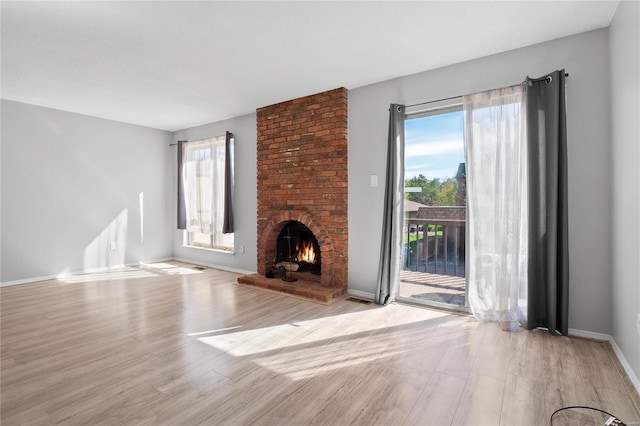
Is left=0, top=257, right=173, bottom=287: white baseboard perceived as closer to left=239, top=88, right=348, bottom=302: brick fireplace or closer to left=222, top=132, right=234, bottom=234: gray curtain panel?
left=222, top=132, right=234, bottom=234: gray curtain panel

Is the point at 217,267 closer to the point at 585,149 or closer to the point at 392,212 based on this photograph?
the point at 392,212

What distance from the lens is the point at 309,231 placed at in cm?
452

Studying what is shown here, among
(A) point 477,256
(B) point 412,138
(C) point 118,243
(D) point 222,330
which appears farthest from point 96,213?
(A) point 477,256

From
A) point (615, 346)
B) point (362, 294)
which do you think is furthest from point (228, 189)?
point (615, 346)

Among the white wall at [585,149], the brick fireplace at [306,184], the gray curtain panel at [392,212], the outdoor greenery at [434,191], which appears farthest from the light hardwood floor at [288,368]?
the outdoor greenery at [434,191]

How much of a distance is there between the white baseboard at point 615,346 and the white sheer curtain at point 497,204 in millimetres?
402

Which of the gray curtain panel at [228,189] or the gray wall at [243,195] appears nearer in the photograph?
the gray wall at [243,195]

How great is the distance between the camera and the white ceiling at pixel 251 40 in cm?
237

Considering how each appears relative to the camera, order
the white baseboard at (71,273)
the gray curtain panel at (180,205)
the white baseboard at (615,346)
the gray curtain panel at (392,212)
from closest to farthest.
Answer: the white baseboard at (615,346) → the gray curtain panel at (392,212) → the white baseboard at (71,273) → the gray curtain panel at (180,205)

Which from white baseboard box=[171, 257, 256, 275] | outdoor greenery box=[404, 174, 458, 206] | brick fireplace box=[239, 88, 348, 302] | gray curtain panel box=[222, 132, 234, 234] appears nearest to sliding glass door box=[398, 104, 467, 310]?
outdoor greenery box=[404, 174, 458, 206]

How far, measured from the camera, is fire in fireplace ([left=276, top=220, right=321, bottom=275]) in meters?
4.47

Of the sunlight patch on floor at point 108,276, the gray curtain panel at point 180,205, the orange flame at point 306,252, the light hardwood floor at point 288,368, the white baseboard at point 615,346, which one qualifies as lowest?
the light hardwood floor at point 288,368

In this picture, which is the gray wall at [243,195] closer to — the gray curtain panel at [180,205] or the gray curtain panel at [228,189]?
the gray curtain panel at [228,189]

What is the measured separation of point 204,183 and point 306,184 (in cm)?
235
